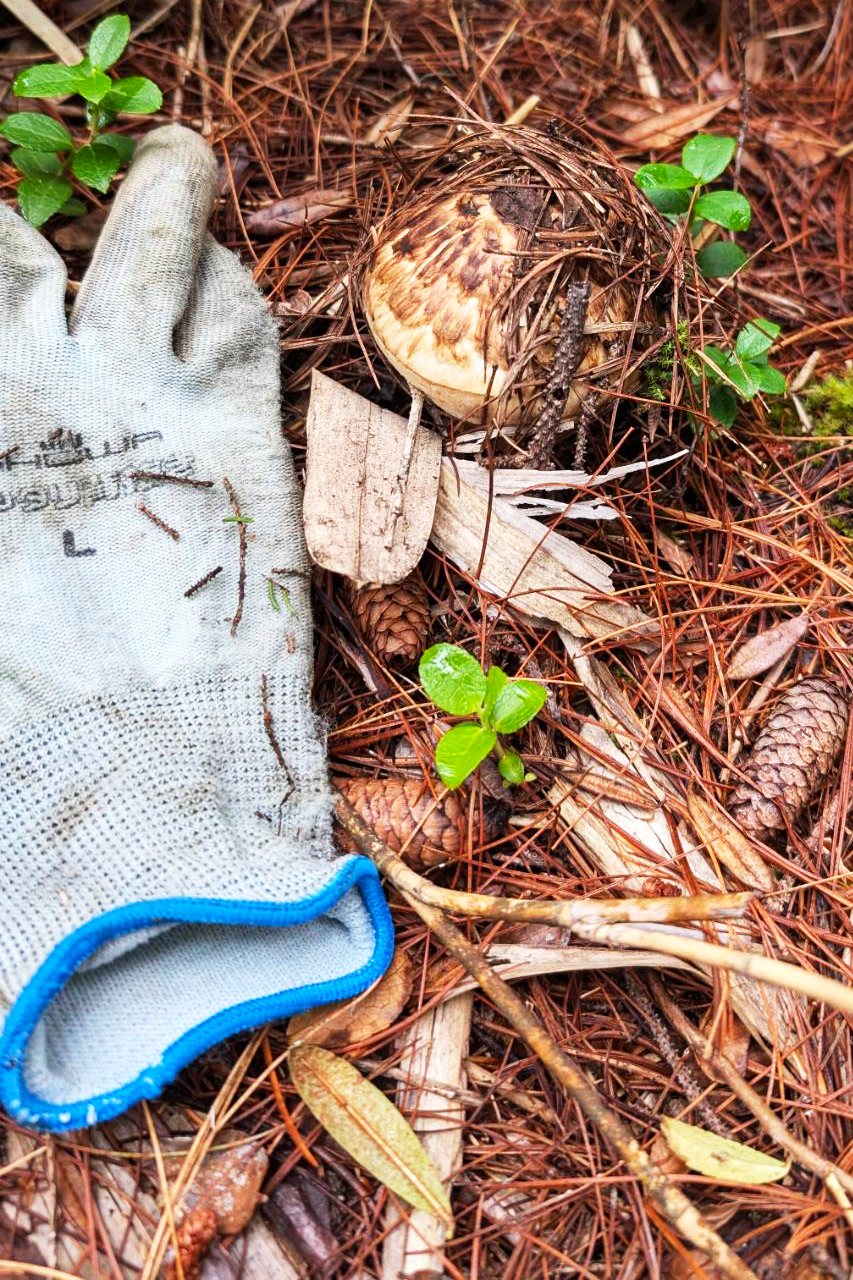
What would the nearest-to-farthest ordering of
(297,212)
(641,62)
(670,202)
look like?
(670,202)
(297,212)
(641,62)

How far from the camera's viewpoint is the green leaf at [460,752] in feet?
4.82

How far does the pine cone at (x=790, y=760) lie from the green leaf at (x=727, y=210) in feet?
3.00

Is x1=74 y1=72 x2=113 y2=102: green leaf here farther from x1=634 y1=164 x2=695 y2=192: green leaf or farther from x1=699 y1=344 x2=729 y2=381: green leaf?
x1=699 y1=344 x2=729 y2=381: green leaf

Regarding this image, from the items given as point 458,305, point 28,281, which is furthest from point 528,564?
point 28,281

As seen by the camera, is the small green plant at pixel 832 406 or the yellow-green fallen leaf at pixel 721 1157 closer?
the yellow-green fallen leaf at pixel 721 1157

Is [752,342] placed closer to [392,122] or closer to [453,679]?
[453,679]

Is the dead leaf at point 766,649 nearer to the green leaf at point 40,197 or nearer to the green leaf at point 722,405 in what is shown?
the green leaf at point 722,405

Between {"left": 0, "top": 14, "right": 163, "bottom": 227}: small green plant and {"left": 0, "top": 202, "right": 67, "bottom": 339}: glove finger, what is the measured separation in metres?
0.13

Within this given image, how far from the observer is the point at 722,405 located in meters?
1.85

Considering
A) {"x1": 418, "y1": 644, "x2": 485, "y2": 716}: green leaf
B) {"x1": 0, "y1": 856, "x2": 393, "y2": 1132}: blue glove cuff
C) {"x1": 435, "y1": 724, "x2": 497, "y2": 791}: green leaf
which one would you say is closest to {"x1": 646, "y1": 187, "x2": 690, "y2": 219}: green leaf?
{"x1": 418, "y1": 644, "x2": 485, "y2": 716}: green leaf

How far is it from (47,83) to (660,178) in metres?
1.18

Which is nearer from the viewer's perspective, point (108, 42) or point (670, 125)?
point (108, 42)

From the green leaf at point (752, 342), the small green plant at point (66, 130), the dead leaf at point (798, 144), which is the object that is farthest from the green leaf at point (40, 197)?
the dead leaf at point (798, 144)

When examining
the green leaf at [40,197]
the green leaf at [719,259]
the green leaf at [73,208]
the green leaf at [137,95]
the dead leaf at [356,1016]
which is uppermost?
the green leaf at [137,95]
